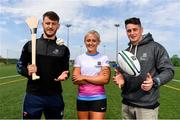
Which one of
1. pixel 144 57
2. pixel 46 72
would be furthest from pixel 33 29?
pixel 144 57

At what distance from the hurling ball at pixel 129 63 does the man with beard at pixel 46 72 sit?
90cm

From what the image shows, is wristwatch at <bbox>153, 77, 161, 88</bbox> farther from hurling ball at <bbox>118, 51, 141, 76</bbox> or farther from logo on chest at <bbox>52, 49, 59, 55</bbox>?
logo on chest at <bbox>52, 49, 59, 55</bbox>

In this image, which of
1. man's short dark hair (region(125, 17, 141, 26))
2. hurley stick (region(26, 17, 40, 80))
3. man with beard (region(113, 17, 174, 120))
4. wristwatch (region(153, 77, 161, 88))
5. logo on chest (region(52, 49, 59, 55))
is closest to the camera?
wristwatch (region(153, 77, 161, 88))

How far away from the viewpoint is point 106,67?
6988 millimetres

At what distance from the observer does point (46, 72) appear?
266 inches

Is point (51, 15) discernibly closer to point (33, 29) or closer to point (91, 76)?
point (33, 29)

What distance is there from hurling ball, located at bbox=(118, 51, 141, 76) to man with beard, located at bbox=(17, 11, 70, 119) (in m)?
0.90

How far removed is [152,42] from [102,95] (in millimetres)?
1280

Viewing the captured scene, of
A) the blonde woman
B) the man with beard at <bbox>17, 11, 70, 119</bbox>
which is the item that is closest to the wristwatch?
the blonde woman

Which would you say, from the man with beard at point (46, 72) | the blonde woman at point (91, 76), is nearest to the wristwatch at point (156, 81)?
the blonde woman at point (91, 76)

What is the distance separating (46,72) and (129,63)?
137 centimetres

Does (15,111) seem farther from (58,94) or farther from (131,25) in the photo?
(131,25)

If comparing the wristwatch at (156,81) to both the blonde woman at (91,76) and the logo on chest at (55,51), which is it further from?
the logo on chest at (55,51)

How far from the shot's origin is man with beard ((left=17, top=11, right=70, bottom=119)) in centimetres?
674
